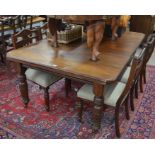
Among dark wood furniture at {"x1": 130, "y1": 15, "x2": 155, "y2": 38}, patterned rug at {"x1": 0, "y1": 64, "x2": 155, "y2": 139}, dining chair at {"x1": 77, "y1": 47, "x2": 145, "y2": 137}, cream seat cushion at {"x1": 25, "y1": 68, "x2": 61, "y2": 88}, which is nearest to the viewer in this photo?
dining chair at {"x1": 77, "y1": 47, "x2": 145, "y2": 137}

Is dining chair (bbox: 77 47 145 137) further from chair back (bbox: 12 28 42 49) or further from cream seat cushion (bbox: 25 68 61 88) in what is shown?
chair back (bbox: 12 28 42 49)

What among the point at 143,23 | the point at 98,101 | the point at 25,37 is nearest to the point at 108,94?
the point at 98,101

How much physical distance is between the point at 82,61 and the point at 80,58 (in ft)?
0.25

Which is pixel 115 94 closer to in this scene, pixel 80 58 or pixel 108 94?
pixel 108 94

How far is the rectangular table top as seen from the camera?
1.68 m

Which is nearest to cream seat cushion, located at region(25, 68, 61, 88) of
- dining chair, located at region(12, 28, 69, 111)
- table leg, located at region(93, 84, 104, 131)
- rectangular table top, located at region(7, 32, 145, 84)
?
dining chair, located at region(12, 28, 69, 111)

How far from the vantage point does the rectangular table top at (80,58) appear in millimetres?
1683

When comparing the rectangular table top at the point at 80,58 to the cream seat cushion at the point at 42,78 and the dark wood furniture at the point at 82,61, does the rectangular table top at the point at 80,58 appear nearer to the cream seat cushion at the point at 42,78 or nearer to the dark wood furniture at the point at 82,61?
the dark wood furniture at the point at 82,61

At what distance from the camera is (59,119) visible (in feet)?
7.48

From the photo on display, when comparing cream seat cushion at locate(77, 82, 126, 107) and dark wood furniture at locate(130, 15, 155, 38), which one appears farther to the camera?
dark wood furniture at locate(130, 15, 155, 38)

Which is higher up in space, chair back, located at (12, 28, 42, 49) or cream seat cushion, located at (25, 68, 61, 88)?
chair back, located at (12, 28, 42, 49)

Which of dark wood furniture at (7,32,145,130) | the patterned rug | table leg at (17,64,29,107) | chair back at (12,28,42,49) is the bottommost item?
the patterned rug
